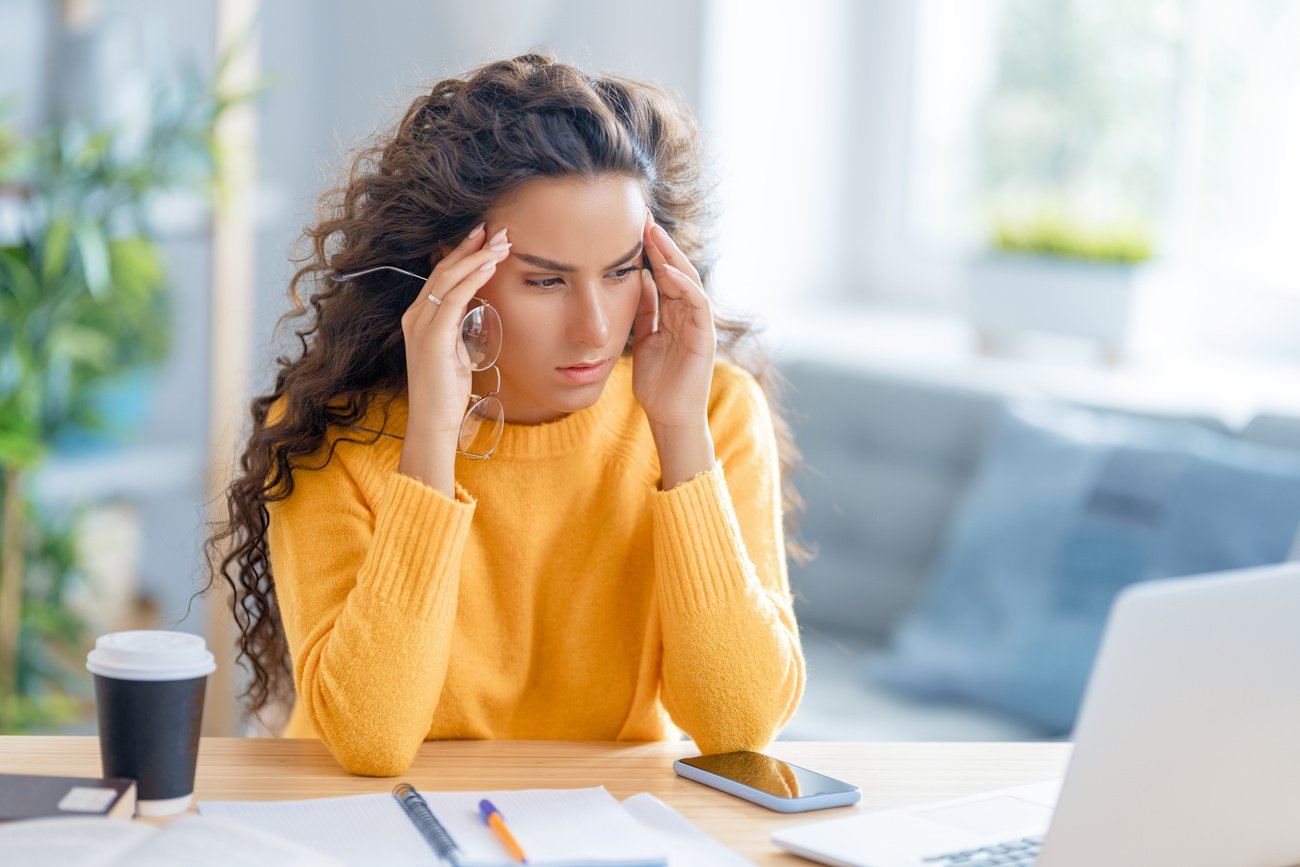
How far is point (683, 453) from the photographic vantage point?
1.40 meters

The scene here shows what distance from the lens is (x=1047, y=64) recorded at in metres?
3.09

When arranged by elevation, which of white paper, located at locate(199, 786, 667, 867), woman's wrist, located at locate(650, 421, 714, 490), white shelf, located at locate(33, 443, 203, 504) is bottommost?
white shelf, located at locate(33, 443, 203, 504)

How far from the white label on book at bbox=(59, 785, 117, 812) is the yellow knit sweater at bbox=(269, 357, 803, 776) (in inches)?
8.4

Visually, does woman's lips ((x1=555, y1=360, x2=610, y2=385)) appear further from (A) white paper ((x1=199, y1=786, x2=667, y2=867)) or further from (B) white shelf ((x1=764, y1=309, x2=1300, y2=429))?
(B) white shelf ((x1=764, y1=309, x2=1300, y2=429))

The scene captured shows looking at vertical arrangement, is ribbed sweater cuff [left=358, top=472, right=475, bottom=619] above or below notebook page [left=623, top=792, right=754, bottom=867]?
above

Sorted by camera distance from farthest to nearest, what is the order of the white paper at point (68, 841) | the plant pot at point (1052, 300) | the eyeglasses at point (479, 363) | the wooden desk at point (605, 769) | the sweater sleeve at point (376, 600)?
1. the plant pot at point (1052, 300)
2. the eyeglasses at point (479, 363)
3. the sweater sleeve at point (376, 600)
4. the wooden desk at point (605, 769)
5. the white paper at point (68, 841)

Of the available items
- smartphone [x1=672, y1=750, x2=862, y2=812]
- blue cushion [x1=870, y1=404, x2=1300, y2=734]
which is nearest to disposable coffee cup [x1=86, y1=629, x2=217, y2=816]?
smartphone [x1=672, y1=750, x2=862, y2=812]

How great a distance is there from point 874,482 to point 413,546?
1495 mm

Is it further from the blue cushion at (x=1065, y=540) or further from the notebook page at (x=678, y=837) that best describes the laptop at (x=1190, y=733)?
the blue cushion at (x=1065, y=540)

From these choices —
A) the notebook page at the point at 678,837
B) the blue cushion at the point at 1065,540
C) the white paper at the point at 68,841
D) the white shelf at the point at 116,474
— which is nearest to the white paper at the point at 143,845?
the white paper at the point at 68,841

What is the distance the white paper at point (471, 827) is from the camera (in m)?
0.97

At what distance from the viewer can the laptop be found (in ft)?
2.68

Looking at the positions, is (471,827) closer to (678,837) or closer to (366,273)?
(678,837)

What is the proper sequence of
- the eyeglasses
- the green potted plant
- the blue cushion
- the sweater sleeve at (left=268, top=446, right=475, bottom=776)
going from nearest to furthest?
the sweater sleeve at (left=268, top=446, right=475, bottom=776) < the eyeglasses < the blue cushion < the green potted plant
